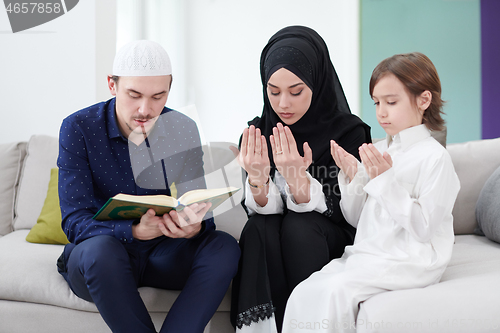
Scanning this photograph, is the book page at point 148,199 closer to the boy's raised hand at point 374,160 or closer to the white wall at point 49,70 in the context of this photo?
the boy's raised hand at point 374,160

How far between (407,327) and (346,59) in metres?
2.27

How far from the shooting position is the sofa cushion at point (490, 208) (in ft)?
4.85

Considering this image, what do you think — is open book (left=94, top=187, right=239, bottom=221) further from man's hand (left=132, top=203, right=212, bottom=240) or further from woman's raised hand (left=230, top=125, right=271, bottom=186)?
woman's raised hand (left=230, top=125, right=271, bottom=186)

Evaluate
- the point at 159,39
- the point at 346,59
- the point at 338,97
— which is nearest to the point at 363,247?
the point at 338,97

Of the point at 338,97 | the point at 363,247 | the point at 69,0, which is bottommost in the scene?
the point at 363,247

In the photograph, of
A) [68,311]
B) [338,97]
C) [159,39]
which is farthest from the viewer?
[159,39]

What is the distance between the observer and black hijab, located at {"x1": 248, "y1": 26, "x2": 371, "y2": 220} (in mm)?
1394

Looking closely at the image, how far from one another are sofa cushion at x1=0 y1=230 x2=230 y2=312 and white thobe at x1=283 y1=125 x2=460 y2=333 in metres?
0.34

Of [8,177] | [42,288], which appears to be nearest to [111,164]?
[42,288]

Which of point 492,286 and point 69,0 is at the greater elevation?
point 69,0

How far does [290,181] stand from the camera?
1.27 m

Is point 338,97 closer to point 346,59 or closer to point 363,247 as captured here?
point 363,247

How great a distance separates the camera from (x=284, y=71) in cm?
137

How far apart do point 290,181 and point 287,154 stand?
91 mm
